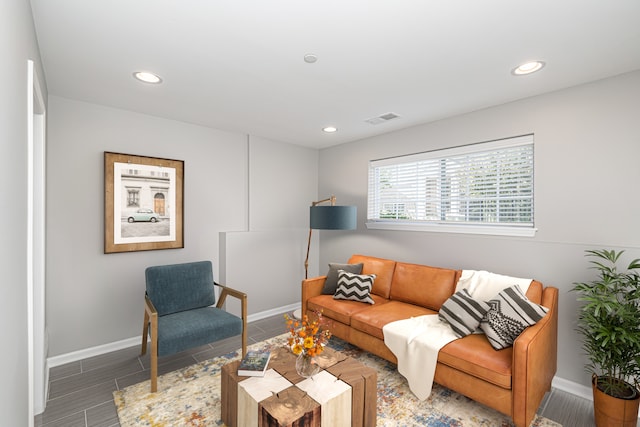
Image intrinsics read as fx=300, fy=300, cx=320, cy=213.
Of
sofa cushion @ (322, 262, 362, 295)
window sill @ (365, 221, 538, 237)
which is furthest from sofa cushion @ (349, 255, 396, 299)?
window sill @ (365, 221, 538, 237)

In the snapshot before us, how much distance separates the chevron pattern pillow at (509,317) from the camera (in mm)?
2197

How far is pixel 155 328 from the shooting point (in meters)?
2.43

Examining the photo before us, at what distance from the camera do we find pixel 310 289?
3580 mm

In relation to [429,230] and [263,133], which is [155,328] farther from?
[429,230]

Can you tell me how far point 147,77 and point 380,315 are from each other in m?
2.92

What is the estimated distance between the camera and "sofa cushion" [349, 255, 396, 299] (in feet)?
11.6

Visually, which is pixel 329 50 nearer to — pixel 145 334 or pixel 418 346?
pixel 418 346

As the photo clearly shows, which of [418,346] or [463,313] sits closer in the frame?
[418,346]

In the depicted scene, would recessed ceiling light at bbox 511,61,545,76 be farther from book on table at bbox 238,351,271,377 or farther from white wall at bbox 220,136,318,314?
white wall at bbox 220,136,318,314

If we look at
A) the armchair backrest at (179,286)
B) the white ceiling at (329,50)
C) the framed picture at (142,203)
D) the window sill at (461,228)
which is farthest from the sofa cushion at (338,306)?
the white ceiling at (329,50)

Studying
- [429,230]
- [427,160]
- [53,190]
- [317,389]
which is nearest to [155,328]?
[317,389]

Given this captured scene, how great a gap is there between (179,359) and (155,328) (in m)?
0.74

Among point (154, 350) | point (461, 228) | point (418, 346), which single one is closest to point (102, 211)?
point (154, 350)

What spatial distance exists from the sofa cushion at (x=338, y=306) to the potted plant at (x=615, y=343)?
175 cm
